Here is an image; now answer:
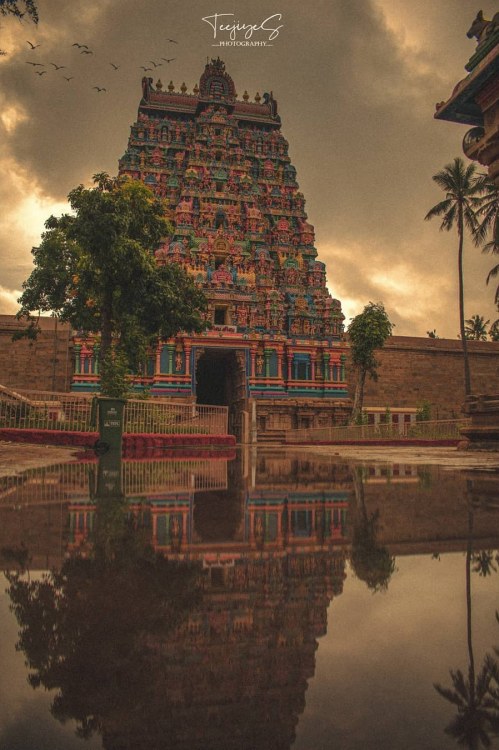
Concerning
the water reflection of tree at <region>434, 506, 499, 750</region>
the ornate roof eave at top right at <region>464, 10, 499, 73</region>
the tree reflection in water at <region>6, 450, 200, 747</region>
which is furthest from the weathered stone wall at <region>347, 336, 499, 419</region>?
the water reflection of tree at <region>434, 506, 499, 750</region>

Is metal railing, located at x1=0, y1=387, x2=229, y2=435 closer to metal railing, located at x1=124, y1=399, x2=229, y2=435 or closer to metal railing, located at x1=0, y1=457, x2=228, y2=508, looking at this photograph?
metal railing, located at x1=124, y1=399, x2=229, y2=435

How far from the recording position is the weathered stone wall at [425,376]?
1231 inches

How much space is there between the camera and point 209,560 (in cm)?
176

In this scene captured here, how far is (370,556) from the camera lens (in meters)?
1.83

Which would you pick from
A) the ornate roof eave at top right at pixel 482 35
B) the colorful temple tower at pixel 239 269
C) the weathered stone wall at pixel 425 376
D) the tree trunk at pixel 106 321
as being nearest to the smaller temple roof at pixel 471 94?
the ornate roof eave at top right at pixel 482 35

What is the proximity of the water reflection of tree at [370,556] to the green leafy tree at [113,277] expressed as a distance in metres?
9.67

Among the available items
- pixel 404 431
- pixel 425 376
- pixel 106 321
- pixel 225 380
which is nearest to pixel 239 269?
pixel 225 380

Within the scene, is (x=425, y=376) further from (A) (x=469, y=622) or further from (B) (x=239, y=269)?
(A) (x=469, y=622)

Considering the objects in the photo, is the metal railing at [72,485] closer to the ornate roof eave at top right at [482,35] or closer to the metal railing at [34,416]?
the ornate roof eave at top right at [482,35]

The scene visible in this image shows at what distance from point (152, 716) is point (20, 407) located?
12698mm

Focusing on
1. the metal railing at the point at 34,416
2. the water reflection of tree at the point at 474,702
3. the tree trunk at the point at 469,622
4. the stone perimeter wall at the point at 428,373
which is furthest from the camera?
the stone perimeter wall at the point at 428,373

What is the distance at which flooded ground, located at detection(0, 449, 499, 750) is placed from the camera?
80cm

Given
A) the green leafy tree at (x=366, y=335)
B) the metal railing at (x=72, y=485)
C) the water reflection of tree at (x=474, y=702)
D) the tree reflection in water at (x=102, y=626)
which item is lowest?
the water reflection of tree at (x=474, y=702)

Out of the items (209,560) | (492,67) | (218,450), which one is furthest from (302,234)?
(209,560)
